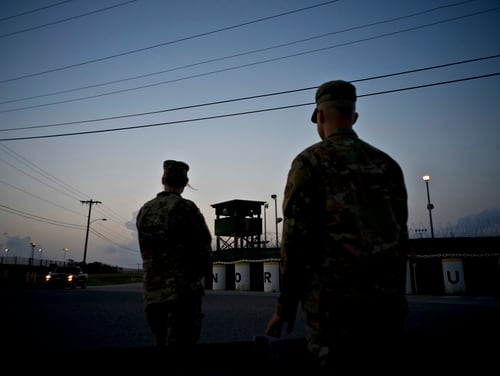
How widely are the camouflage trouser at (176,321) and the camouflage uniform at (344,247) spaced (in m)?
1.37

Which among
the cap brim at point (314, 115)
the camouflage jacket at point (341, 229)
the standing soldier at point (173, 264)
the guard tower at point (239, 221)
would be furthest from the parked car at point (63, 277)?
the camouflage jacket at point (341, 229)

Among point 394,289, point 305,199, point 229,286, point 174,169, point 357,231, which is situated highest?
point 174,169

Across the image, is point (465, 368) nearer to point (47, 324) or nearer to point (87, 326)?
point (87, 326)

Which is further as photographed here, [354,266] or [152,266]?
[152,266]

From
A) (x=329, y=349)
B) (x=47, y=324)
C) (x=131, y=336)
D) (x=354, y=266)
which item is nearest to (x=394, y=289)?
(x=354, y=266)

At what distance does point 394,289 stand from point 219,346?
3.17ft

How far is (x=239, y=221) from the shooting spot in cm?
3009

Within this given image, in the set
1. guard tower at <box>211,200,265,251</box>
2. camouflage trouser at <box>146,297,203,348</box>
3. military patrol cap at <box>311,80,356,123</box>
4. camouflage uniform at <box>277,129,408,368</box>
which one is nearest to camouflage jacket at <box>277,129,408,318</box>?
camouflage uniform at <box>277,129,408,368</box>

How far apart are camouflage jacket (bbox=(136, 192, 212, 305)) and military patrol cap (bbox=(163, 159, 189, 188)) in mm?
230

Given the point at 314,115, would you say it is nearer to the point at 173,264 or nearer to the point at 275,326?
the point at 275,326

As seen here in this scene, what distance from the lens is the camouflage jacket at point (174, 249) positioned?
2717mm

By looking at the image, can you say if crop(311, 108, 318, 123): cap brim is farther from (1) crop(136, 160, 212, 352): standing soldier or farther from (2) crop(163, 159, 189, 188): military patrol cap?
(2) crop(163, 159, 189, 188): military patrol cap

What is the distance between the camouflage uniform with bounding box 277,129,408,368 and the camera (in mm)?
1425

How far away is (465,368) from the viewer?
5.83 ft
